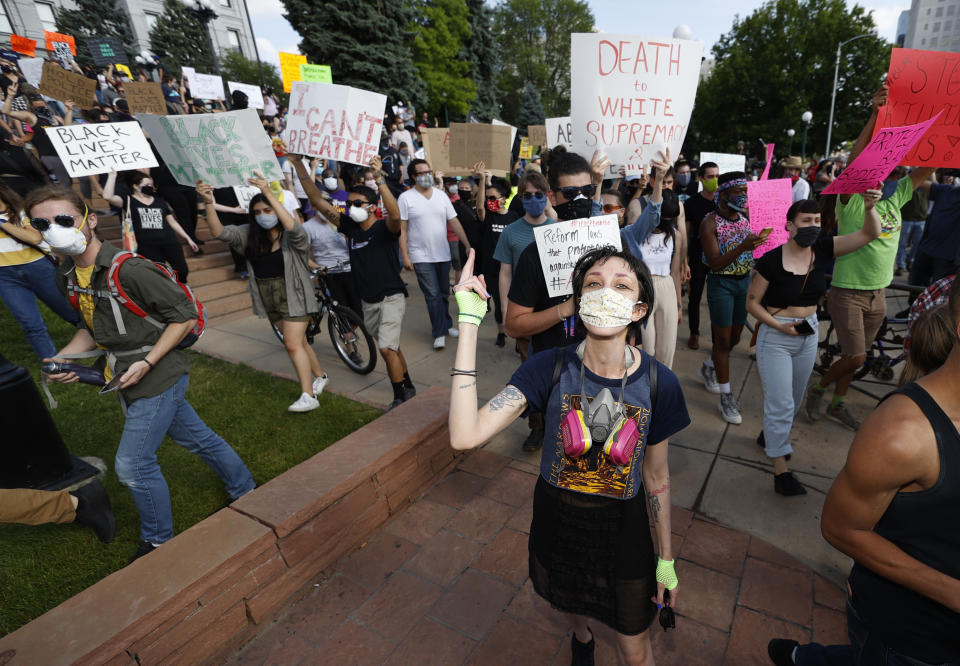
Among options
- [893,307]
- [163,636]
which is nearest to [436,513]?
[163,636]

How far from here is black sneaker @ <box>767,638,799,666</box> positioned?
2154 millimetres

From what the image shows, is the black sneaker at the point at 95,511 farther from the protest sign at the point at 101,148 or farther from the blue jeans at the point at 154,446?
the protest sign at the point at 101,148

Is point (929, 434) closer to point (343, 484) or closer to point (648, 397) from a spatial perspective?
point (648, 397)

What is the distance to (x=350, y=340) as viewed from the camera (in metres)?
5.76

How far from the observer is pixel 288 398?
16.4 ft

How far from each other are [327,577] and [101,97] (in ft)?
52.9

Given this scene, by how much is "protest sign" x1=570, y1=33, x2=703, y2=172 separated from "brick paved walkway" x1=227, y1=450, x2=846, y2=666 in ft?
8.51

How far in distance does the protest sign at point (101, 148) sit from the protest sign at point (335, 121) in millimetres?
1695

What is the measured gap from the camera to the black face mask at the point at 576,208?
3.11 meters

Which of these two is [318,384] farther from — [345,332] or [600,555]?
[600,555]

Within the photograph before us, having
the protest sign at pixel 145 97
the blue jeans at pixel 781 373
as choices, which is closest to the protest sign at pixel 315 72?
the protest sign at pixel 145 97

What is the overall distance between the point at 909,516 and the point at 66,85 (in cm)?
1124

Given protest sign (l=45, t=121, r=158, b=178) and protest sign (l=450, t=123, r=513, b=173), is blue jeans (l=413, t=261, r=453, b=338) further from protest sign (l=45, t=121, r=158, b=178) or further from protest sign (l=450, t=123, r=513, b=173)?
protest sign (l=45, t=121, r=158, b=178)

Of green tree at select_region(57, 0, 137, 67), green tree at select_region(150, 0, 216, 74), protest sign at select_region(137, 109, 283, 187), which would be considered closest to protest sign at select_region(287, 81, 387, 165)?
protest sign at select_region(137, 109, 283, 187)
